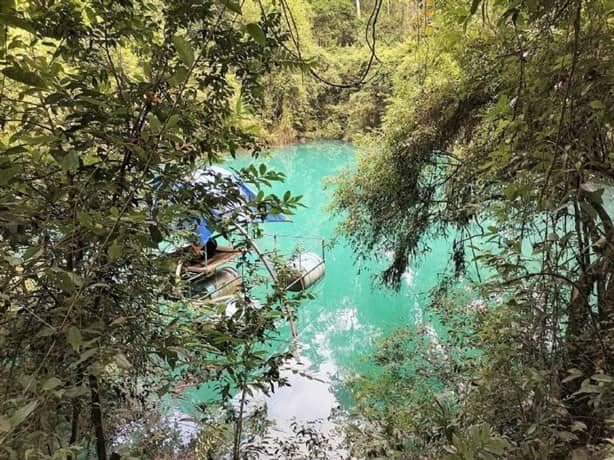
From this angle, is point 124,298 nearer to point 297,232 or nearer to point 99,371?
point 99,371

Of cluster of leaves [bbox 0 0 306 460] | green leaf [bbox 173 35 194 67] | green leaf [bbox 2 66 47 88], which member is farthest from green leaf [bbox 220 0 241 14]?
green leaf [bbox 2 66 47 88]

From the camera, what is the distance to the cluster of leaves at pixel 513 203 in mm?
909

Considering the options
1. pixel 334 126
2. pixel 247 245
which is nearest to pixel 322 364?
pixel 247 245

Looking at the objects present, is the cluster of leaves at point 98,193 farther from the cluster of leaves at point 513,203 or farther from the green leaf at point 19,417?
the cluster of leaves at point 513,203

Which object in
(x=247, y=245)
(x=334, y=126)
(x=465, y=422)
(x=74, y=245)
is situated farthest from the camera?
(x=334, y=126)

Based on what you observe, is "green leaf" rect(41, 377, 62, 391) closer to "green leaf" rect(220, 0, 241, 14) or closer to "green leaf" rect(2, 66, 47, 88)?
"green leaf" rect(2, 66, 47, 88)

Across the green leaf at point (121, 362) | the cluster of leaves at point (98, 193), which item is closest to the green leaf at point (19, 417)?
the cluster of leaves at point (98, 193)

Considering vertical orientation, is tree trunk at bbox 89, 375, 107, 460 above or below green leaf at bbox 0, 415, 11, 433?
above

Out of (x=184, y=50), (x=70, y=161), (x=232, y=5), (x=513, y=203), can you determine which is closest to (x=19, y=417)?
(x=70, y=161)

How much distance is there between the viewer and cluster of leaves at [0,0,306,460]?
687 millimetres

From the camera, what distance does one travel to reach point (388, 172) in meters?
3.52

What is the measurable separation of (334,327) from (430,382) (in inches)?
103

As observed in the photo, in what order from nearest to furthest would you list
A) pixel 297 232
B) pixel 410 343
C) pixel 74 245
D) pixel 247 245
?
pixel 74 245
pixel 247 245
pixel 410 343
pixel 297 232

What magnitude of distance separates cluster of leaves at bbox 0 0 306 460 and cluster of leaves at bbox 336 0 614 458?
22.7 inches
